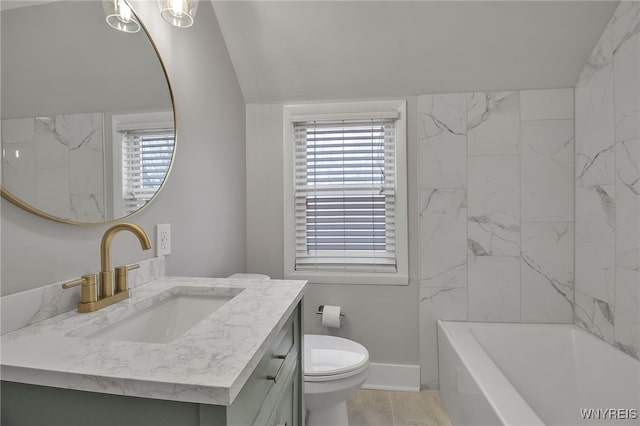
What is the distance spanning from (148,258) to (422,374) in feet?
5.82

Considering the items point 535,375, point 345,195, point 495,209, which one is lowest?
point 535,375

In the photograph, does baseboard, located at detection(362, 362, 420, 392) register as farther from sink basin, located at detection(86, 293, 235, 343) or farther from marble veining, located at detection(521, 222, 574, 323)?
sink basin, located at detection(86, 293, 235, 343)

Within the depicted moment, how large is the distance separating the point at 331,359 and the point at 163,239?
0.97 metres

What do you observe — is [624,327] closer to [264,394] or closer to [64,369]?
[264,394]

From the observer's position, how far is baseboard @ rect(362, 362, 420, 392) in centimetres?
207

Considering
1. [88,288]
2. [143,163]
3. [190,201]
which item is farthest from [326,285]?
[88,288]

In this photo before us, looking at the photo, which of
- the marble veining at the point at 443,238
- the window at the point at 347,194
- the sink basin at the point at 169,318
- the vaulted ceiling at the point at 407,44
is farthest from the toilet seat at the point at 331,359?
the vaulted ceiling at the point at 407,44

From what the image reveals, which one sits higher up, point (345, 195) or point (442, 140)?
point (442, 140)

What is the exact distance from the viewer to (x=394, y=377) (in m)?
2.09

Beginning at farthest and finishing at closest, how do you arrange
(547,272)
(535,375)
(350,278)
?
(350,278), (547,272), (535,375)

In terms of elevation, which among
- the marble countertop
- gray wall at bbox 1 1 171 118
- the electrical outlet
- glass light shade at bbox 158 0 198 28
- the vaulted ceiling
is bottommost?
the marble countertop

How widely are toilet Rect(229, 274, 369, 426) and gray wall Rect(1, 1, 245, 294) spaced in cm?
69

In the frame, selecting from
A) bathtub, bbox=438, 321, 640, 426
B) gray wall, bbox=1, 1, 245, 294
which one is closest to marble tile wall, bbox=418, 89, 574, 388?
bathtub, bbox=438, 321, 640, 426

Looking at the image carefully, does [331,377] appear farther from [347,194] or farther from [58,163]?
[58,163]
